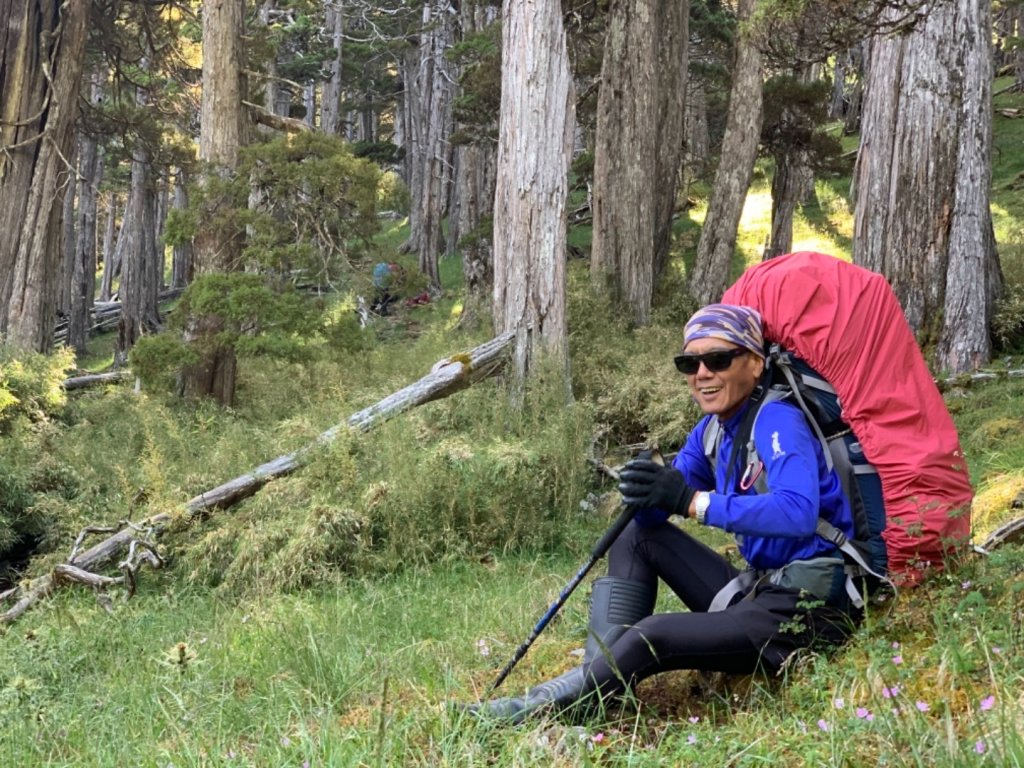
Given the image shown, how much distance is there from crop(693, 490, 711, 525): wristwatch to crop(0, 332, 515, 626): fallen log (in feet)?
13.9

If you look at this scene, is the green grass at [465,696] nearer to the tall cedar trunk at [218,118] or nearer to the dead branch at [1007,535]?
the dead branch at [1007,535]

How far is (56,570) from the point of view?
6070mm

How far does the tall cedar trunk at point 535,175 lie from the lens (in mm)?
9094

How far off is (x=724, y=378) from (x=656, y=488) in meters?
0.45

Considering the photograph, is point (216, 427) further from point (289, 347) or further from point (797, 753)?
point (797, 753)

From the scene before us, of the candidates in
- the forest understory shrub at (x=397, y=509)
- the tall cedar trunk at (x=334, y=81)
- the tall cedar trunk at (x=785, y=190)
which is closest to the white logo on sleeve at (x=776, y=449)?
the forest understory shrub at (x=397, y=509)

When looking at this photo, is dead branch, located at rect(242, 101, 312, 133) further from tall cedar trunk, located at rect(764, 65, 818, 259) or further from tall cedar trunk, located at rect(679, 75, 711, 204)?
tall cedar trunk, located at rect(679, 75, 711, 204)

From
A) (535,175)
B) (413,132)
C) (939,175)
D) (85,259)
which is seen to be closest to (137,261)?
(85,259)

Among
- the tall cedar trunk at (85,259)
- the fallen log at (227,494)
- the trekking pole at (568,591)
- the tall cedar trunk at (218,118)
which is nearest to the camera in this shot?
the trekking pole at (568,591)

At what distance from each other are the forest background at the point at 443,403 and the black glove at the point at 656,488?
0.67m

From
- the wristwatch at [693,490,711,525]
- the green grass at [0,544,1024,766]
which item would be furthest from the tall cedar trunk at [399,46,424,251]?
the wristwatch at [693,490,711,525]

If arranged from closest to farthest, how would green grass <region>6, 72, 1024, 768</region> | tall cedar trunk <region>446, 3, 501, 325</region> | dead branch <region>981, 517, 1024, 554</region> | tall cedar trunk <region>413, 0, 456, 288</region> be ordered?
green grass <region>6, 72, 1024, 768</region>, dead branch <region>981, 517, 1024, 554</region>, tall cedar trunk <region>446, 3, 501, 325</region>, tall cedar trunk <region>413, 0, 456, 288</region>

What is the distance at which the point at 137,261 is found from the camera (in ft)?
68.8

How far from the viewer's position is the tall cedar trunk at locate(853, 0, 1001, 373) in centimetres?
870
